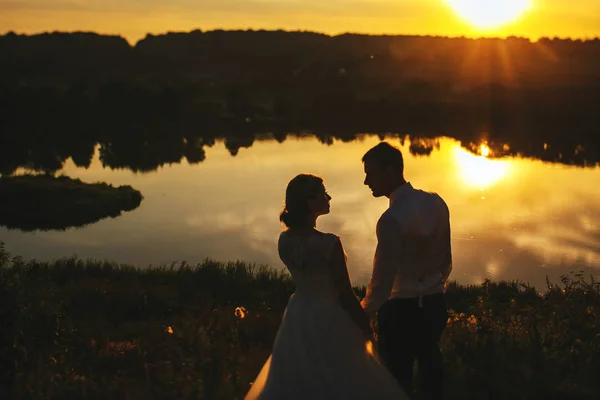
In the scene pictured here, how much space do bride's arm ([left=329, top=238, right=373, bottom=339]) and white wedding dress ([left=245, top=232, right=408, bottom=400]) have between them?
0.23ft

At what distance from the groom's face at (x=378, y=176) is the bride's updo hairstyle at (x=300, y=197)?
342 mm

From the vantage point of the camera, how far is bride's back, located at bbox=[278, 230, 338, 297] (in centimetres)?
473

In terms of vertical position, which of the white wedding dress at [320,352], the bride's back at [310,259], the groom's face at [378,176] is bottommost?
the white wedding dress at [320,352]

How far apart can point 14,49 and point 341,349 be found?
411 ft

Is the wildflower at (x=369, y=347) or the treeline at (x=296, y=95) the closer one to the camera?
→ the wildflower at (x=369, y=347)

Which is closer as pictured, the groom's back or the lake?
the groom's back

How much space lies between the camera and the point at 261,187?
46.0m

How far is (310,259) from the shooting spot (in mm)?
4789

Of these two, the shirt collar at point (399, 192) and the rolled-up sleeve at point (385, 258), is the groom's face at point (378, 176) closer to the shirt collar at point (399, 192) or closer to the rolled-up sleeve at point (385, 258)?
the shirt collar at point (399, 192)

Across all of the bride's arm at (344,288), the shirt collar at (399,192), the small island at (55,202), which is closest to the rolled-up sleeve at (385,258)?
the shirt collar at (399,192)

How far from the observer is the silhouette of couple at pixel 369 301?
4613 millimetres

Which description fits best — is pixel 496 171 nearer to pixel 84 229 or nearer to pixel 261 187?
pixel 261 187

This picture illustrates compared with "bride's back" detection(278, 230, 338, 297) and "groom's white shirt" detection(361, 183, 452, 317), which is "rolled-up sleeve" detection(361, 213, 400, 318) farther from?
"bride's back" detection(278, 230, 338, 297)

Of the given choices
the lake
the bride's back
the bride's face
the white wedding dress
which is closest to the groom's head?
the bride's face
